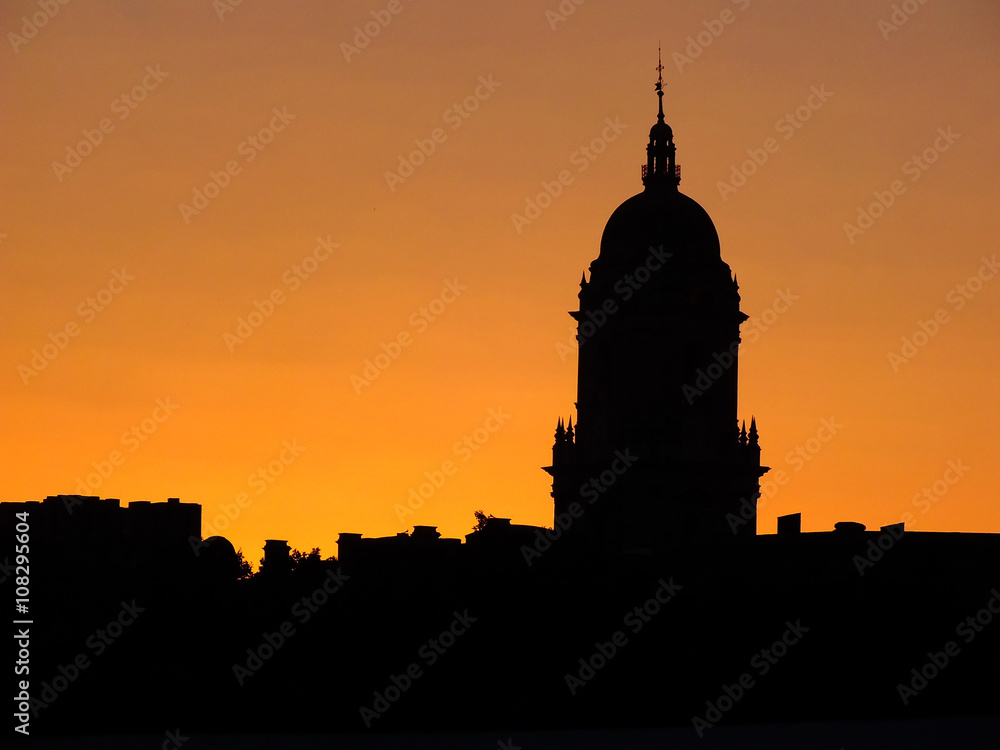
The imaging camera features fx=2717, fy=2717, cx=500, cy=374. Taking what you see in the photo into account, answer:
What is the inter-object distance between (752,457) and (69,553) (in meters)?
33.2

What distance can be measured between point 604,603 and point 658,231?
2570 cm

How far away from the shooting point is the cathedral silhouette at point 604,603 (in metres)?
94.0

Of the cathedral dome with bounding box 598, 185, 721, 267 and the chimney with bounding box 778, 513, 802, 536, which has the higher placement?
the cathedral dome with bounding box 598, 185, 721, 267

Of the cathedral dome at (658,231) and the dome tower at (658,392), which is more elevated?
the cathedral dome at (658,231)

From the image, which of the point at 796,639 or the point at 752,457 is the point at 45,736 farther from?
the point at 752,457

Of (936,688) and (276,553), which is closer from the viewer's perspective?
(936,688)

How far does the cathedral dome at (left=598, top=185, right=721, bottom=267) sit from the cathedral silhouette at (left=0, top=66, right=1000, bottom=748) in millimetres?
141

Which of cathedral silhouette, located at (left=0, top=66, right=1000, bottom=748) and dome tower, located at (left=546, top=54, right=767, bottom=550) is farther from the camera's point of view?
dome tower, located at (left=546, top=54, right=767, bottom=550)

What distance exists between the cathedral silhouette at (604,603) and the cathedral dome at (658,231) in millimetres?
141

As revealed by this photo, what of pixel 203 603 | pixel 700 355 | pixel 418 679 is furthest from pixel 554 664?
pixel 700 355

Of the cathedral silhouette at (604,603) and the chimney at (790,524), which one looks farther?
the chimney at (790,524)

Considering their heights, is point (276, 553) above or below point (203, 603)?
above

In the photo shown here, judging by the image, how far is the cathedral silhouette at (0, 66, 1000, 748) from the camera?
94000mm

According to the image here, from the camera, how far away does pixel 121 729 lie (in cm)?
8962
